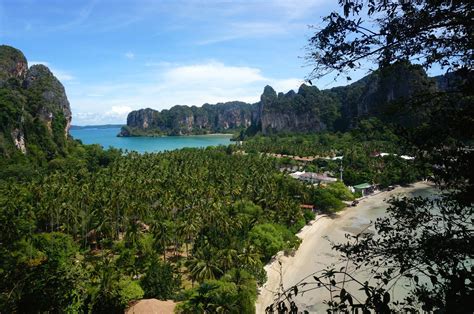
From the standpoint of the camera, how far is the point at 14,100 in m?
75.8

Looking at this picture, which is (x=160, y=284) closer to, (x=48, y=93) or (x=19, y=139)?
(x=19, y=139)

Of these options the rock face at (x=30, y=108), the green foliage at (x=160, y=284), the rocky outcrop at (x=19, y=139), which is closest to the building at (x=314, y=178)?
the green foliage at (x=160, y=284)

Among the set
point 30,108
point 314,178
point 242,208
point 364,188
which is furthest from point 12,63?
point 364,188

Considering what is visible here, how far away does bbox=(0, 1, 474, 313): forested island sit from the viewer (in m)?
4.76

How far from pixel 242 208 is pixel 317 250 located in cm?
905

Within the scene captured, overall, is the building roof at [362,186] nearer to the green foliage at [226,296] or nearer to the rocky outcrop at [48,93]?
the green foliage at [226,296]

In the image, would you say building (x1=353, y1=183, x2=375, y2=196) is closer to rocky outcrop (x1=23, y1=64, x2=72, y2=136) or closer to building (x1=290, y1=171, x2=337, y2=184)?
building (x1=290, y1=171, x2=337, y2=184)

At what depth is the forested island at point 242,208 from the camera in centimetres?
476

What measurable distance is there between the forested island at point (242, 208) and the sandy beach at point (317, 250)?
1.05m

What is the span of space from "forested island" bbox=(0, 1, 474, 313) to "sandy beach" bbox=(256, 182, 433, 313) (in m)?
1.05

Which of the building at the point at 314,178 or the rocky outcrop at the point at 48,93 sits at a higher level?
the rocky outcrop at the point at 48,93

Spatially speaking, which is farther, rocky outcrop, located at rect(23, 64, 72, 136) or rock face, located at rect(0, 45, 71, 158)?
rocky outcrop, located at rect(23, 64, 72, 136)

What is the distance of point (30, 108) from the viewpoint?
85375 millimetres

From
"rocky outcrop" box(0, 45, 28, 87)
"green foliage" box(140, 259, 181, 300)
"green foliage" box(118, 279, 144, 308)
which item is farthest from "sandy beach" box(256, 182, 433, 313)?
"rocky outcrop" box(0, 45, 28, 87)
